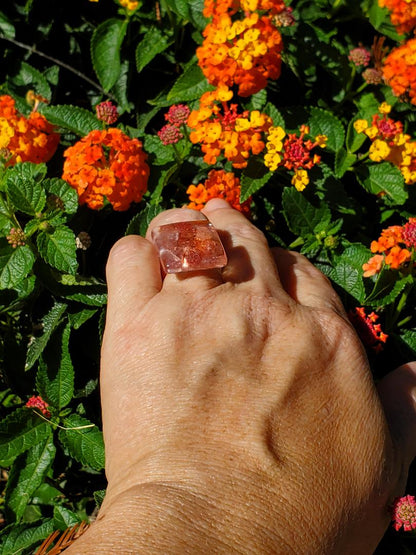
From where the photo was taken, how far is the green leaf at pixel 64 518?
1757 millimetres

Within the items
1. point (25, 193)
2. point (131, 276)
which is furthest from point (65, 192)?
point (131, 276)

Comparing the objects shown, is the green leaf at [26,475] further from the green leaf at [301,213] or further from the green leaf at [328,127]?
the green leaf at [328,127]

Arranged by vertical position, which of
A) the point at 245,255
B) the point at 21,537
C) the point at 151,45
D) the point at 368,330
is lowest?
the point at 21,537

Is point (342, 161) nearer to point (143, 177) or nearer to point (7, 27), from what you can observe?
point (143, 177)

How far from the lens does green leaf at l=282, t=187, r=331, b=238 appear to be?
1802 millimetres

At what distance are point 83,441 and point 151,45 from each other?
54.4 inches

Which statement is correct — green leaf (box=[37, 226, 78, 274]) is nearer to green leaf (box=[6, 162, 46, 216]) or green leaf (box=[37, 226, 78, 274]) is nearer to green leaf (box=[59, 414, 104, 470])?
green leaf (box=[6, 162, 46, 216])

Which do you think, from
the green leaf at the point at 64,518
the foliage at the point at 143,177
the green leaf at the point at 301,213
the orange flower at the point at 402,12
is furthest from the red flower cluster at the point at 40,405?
the orange flower at the point at 402,12

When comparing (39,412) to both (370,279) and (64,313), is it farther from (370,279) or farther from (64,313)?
(370,279)

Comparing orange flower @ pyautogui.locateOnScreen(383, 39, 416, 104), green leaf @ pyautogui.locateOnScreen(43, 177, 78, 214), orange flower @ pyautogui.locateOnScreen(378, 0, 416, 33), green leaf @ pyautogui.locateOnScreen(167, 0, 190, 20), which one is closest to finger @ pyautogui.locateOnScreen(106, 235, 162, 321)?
green leaf @ pyautogui.locateOnScreen(43, 177, 78, 214)

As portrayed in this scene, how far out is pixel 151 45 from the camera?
214 centimetres

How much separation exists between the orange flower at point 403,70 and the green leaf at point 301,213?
1.66ft

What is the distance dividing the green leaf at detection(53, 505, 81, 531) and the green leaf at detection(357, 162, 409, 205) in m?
1.35

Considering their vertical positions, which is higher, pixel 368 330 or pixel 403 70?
pixel 403 70
